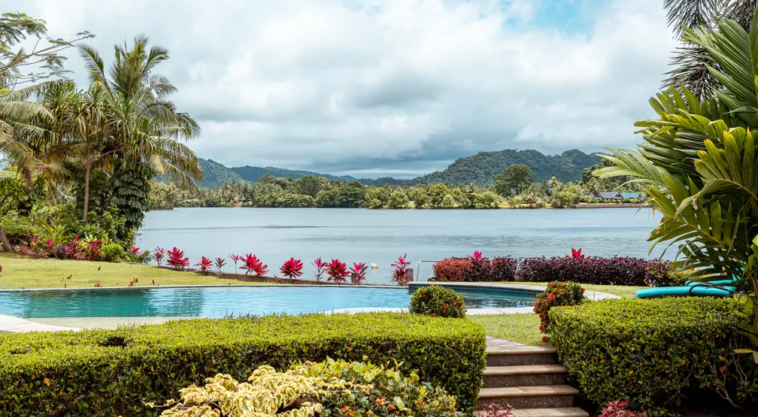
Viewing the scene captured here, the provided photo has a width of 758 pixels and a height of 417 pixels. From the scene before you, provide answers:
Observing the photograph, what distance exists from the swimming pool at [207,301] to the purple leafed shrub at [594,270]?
270 centimetres

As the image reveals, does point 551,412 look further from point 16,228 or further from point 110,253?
point 16,228

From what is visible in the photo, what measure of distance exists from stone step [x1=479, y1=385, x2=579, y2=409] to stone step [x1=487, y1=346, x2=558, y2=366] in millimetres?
388

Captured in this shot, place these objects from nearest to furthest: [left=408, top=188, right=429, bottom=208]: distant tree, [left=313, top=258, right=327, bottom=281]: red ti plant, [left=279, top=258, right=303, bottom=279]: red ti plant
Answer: [left=279, top=258, right=303, bottom=279]: red ti plant < [left=313, top=258, right=327, bottom=281]: red ti plant < [left=408, top=188, right=429, bottom=208]: distant tree

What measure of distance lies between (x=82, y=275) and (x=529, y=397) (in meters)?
14.5

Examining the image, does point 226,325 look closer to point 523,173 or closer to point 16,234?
point 16,234

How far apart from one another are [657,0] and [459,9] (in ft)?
15.4

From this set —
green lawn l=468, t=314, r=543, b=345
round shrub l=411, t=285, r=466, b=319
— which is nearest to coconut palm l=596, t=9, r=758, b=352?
round shrub l=411, t=285, r=466, b=319

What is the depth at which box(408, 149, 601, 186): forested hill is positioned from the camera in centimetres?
12206

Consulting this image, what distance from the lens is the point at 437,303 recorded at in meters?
5.94

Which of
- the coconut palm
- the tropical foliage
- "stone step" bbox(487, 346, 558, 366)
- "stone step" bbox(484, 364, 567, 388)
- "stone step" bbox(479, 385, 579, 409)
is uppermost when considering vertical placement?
the tropical foliage

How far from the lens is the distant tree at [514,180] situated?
11469 centimetres

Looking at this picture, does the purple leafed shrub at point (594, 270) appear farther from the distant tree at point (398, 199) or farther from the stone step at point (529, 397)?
the distant tree at point (398, 199)

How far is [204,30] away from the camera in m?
13.9

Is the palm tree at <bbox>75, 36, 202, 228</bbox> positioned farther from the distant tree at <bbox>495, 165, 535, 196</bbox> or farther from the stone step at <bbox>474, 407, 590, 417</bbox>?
the distant tree at <bbox>495, 165, 535, 196</bbox>
